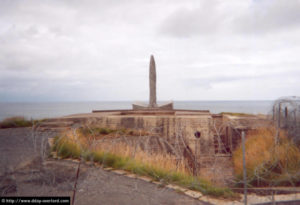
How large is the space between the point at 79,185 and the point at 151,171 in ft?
4.58

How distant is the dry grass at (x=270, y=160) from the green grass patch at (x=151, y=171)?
2.49 feet

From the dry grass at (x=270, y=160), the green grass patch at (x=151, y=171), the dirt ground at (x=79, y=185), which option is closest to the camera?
the dirt ground at (x=79, y=185)

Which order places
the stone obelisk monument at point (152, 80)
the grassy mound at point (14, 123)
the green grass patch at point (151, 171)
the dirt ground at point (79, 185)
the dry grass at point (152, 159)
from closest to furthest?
the dirt ground at point (79, 185) < the green grass patch at point (151, 171) < the dry grass at point (152, 159) < the grassy mound at point (14, 123) < the stone obelisk monument at point (152, 80)

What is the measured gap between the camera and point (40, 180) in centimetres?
440

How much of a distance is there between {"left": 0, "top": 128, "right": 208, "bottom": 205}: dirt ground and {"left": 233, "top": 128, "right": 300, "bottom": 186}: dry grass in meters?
1.81

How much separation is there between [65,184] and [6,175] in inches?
53.1

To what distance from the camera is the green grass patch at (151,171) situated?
4.03 metres

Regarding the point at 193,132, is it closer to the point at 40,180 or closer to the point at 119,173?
the point at 119,173

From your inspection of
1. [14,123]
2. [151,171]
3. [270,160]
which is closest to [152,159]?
[151,171]

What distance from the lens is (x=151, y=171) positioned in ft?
15.7

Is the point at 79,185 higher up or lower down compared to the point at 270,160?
lower down

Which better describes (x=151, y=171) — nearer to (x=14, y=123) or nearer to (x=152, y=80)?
(x=14, y=123)

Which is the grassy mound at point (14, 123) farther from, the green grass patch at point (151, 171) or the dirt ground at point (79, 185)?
the dirt ground at point (79, 185)

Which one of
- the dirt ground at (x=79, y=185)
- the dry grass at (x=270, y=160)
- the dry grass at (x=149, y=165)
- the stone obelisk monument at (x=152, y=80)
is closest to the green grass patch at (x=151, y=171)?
the dry grass at (x=149, y=165)
